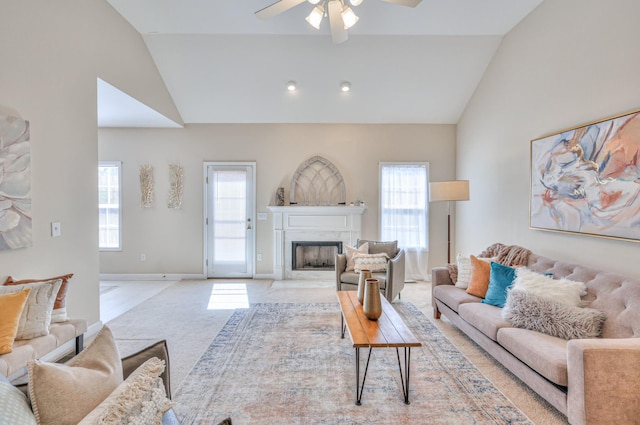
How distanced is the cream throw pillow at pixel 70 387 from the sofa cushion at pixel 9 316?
1521 mm

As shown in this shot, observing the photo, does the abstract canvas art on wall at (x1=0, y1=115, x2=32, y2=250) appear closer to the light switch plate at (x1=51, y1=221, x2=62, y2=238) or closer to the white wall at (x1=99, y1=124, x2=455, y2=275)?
the light switch plate at (x1=51, y1=221, x2=62, y2=238)

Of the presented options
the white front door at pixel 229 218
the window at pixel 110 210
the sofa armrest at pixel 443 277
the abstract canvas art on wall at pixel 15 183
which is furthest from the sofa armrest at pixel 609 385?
the window at pixel 110 210

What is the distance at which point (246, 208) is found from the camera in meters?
5.76

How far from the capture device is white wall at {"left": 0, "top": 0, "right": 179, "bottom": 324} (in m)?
2.53

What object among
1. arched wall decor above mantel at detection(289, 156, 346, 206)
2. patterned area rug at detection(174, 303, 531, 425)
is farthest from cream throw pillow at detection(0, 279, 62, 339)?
arched wall decor above mantel at detection(289, 156, 346, 206)

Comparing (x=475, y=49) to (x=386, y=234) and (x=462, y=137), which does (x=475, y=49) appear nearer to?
(x=462, y=137)

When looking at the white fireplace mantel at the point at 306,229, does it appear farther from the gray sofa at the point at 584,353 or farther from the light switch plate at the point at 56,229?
the light switch plate at the point at 56,229

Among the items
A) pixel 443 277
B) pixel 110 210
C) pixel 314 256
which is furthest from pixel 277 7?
pixel 110 210

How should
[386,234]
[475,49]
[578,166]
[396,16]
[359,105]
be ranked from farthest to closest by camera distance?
[386,234] → [359,105] → [475,49] → [396,16] → [578,166]

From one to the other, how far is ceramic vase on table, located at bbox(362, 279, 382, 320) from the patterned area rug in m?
0.48

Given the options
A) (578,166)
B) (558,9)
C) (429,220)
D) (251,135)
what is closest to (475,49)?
(558,9)

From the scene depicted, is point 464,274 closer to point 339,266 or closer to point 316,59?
point 339,266

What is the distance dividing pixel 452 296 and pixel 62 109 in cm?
417

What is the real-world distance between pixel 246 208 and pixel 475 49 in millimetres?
4285
